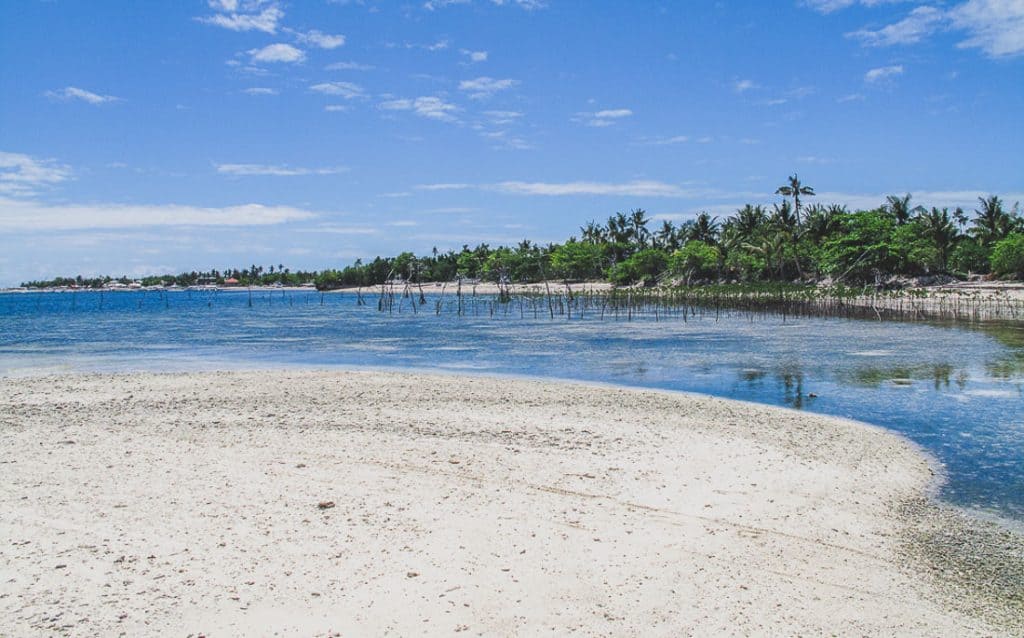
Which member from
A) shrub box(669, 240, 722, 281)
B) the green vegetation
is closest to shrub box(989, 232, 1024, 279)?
the green vegetation

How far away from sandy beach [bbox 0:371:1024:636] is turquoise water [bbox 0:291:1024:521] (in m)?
2.04

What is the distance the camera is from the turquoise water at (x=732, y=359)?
46.1ft

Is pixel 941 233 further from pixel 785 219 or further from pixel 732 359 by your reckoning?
pixel 732 359

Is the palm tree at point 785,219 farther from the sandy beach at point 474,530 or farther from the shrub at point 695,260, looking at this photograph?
the sandy beach at point 474,530

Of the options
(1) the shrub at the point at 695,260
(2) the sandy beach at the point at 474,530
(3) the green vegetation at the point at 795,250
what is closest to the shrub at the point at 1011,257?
(3) the green vegetation at the point at 795,250

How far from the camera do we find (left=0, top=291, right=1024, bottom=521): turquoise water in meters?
14.0

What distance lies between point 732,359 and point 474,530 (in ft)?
68.5

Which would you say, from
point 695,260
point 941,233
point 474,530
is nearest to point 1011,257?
point 941,233

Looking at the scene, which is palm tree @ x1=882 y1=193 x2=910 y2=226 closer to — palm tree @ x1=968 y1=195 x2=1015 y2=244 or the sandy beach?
palm tree @ x1=968 y1=195 x2=1015 y2=244

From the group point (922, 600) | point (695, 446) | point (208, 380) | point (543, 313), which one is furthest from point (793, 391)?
point (543, 313)

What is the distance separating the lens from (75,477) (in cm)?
969

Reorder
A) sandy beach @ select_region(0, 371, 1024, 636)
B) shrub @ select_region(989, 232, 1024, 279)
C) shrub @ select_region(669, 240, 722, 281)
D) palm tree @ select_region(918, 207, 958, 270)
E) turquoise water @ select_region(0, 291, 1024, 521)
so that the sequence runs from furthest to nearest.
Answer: shrub @ select_region(669, 240, 722, 281) < palm tree @ select_region(918, 207, 958, 270) < shrub @ select_region(989, 232, 1024, 279) < turquoise water @ select_region(0, 291, 1024, 521) < sandy beach @ select_region(0, 371, 1024, 636)

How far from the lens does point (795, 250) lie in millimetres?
86250

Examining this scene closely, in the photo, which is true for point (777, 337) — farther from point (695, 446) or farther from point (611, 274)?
point (611, 274)
